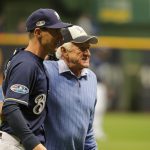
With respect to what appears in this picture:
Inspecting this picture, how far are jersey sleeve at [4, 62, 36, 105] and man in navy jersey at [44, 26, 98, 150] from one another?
0.80 metres

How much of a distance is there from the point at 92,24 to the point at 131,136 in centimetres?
572

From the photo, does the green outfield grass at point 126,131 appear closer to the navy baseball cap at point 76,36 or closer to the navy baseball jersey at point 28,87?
the navy baseball cap at point 76,36

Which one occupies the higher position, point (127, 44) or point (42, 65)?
point (42, 65)

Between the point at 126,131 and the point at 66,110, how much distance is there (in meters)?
10.2

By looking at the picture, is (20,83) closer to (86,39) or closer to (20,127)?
(20,127)

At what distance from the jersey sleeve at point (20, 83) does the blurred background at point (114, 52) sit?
8612mm

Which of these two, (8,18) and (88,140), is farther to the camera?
(8,18)

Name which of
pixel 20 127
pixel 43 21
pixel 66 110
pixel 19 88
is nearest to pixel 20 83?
pixel 19 88

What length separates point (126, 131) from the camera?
17.9 m

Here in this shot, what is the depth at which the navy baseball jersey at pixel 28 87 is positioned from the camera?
22.6ft

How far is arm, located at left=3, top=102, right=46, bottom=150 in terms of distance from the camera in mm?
6836

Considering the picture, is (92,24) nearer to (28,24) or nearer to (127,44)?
(127,44)

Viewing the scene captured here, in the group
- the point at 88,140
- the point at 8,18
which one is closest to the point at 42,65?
the point at 88,140

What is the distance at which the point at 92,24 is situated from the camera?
72.6 feet
